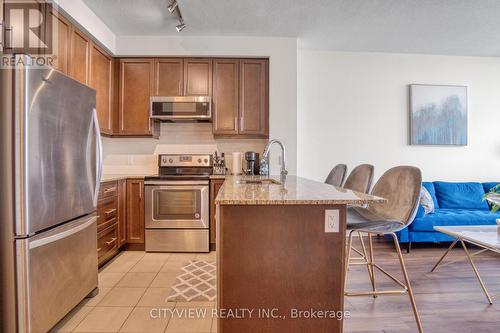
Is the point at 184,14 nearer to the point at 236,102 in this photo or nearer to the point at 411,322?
the point at 236,102

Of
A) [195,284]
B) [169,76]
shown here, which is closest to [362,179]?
[195,284]

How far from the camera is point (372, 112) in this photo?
159 inches

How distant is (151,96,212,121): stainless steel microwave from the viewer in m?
3.39

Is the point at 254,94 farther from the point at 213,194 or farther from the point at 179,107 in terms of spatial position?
the point at 213,194

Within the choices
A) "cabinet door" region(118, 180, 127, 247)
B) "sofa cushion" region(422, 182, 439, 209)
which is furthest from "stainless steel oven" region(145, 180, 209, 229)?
"sofa cushion" region(422, 182, 439, 209)

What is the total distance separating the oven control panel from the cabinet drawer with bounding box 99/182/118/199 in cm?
74

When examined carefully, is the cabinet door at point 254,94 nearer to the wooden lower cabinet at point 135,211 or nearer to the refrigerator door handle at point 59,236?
the wooden lower cabinet at point 135,211

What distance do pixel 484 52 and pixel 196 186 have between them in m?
4.48

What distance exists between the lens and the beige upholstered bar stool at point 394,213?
1.62 metres

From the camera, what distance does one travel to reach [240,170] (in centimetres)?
371

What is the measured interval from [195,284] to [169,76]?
2500mm

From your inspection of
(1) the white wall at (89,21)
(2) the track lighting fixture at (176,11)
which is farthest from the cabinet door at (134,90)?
(2) the track lighting fixture at (176,11)

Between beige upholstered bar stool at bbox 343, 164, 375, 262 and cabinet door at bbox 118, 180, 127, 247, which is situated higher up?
beige upholstered bar stool at bbox 343, 164, 375, 262

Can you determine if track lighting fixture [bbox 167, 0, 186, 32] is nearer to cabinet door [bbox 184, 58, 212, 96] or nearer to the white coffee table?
cabinet door [bbox 184, 58, 212, 96]
